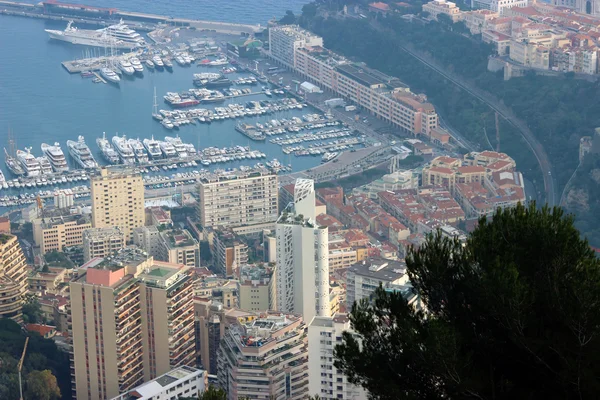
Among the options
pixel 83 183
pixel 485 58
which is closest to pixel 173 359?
pixel 83 183

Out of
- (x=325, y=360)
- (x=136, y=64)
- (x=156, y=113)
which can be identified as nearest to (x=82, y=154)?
(x=156, y=113)

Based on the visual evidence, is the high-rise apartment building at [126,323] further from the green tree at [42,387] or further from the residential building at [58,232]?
the residential building at [58,232]

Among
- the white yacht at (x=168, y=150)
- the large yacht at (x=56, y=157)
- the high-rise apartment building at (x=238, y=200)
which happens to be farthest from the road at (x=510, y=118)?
the large yacht at (x=56, y=157)

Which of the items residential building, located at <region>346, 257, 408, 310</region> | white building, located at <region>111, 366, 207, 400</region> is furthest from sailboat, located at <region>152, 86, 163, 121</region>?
white building, located at <region>111, 366, 207, 400</region>

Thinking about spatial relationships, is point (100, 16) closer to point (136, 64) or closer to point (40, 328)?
point (136, 64)

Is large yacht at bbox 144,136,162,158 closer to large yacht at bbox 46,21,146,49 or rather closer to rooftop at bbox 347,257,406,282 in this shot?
large yacht at bbox 46,21,146,49
